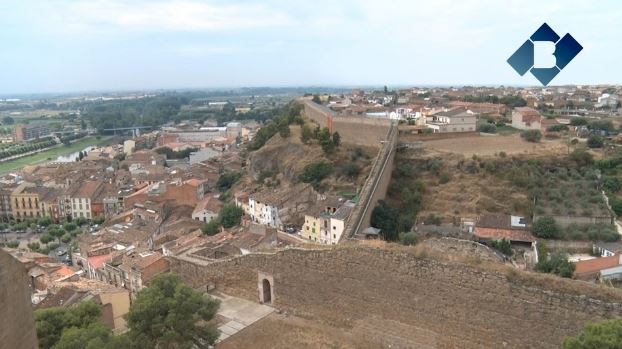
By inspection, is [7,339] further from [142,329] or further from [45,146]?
[45,146]

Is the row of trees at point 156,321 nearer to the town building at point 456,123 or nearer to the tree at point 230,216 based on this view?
the tree at point 230,216

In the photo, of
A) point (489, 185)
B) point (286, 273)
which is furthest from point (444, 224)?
point (286, 273)

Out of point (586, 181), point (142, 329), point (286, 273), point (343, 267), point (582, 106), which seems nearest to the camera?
point (142, 329)

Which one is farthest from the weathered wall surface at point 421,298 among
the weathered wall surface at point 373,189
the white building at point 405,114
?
the white building at point 405,114

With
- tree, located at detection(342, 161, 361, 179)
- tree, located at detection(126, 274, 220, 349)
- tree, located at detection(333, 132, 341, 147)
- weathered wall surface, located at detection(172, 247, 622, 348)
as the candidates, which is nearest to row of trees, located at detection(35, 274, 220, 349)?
tree, located at detection(126, 274, 220, 349)

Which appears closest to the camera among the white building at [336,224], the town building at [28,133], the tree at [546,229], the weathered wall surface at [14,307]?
the weathered wall surface at [14,307]

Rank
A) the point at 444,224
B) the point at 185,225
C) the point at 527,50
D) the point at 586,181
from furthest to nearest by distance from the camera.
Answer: the point at 185,225 < the point at 586,181 < the point at 444,224 < the point at 527,50
